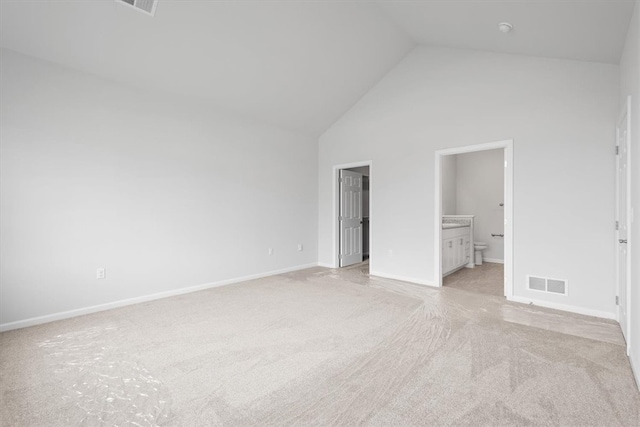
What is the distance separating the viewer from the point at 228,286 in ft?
15.1

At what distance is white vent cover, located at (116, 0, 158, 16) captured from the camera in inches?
110

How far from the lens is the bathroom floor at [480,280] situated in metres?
4.38

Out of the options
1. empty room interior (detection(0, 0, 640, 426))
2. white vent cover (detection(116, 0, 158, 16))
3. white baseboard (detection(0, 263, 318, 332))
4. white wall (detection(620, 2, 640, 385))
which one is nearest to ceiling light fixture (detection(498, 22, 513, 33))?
empty room interior (detection(0, 0, 640, 426))

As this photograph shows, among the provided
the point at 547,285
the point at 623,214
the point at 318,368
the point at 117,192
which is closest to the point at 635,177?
the point at 623,214

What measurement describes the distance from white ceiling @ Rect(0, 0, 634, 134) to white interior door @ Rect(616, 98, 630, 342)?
804mm

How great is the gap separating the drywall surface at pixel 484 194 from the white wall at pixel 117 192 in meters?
4.70

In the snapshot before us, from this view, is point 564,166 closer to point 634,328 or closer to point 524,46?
point 524,46

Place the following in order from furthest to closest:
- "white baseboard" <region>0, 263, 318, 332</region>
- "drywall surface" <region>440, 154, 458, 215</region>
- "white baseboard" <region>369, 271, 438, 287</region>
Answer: "drywall surface" <region>440, 154, 458, 215</region>
"white baseboard" <region>369, 271, 438, 287</region>
"white baseboard" <region>0, 263, 318, 332</region>

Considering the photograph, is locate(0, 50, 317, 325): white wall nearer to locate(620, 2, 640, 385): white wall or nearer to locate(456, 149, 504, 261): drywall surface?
locate(620, 2, 640, 385): white wall

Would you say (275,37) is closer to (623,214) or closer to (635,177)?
(635,177)

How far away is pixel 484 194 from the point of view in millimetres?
7008

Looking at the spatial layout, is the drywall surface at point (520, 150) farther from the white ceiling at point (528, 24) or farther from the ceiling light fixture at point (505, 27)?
the ceiling light fixture at point (505, 27)

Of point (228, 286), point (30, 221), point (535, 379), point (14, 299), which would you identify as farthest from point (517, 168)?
point (14, 299)

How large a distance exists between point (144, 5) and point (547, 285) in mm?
5168
